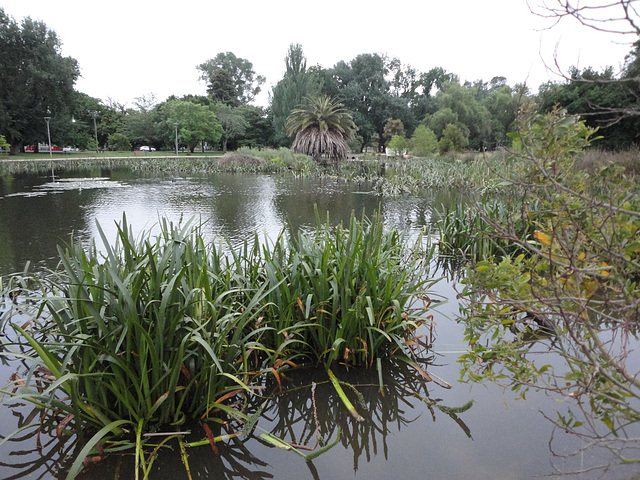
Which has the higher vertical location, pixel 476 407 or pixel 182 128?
pixel 182 128

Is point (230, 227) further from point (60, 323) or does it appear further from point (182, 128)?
point (182, 128)

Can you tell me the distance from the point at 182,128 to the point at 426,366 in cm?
4210

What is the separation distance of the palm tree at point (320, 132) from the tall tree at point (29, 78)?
19.3 meters

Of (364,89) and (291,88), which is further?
(364,89)

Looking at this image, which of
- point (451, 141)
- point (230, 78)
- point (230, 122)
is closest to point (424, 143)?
point (451, 141)

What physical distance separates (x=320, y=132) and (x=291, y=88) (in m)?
14.8

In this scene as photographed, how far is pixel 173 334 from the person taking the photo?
6.01ft

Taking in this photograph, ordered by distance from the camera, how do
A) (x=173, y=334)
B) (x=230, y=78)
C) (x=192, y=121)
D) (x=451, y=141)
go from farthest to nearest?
(x=230, y=78) → (x=192, y=121) → (x=451, y=141) → (x=173, y=334)

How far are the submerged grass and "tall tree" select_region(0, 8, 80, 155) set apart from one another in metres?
34.2

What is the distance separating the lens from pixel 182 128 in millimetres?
40219

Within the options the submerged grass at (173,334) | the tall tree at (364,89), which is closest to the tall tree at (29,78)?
the tall tree at (364,89)

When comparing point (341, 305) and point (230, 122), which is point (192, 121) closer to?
point (230, 122)

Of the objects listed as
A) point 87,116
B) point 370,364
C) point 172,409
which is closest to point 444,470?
point 370,364

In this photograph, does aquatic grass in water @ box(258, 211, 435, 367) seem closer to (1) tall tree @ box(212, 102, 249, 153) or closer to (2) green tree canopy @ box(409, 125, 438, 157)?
(2) green tree canopy @ box(409, 125, 438, 157)
